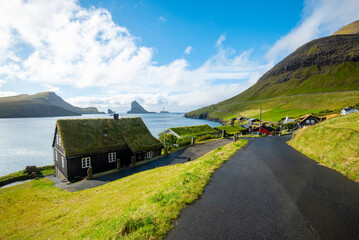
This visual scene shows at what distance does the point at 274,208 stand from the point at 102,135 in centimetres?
2904

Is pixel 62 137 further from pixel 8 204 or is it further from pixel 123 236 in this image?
pixel 123 236

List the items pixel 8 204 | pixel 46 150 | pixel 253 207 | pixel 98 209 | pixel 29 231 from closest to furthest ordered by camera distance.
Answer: pixel 253 207
pixel 29 231
pixel 98 209
pixel 8 204
pixel 46 150

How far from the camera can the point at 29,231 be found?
9742 millimetres

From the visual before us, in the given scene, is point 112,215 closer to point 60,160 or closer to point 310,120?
point 60,160

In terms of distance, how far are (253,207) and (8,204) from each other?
74.4ft

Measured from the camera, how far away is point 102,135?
29406mm

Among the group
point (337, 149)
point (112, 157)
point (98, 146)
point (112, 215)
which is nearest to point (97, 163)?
point (112, 157)

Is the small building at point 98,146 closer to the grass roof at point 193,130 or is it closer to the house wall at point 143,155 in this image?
the house wall at point 143,155

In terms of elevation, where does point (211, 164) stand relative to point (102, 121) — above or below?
below

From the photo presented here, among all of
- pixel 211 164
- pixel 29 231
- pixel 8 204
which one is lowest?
pixel 8 204

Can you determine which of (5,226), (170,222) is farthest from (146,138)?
(170,222)

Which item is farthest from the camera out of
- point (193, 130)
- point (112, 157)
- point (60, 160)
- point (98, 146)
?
point (193, 130)

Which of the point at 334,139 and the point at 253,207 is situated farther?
the point at 334,139

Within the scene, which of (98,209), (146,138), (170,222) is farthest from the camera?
(146,138)
